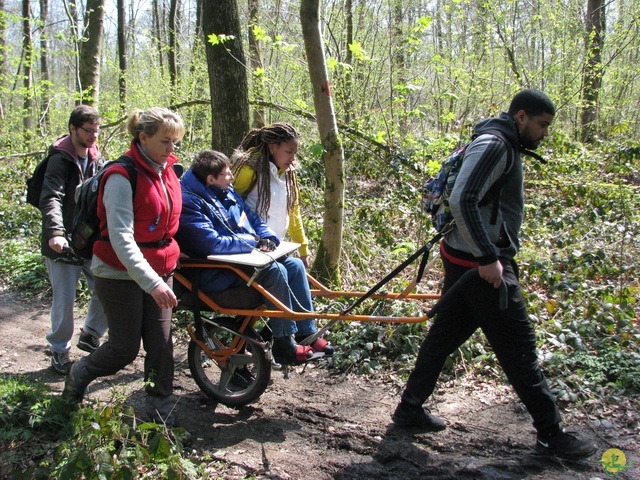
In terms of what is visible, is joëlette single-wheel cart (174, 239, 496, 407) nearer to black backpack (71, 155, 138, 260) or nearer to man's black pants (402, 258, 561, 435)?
man's black pants (402, 258, 561, 435)

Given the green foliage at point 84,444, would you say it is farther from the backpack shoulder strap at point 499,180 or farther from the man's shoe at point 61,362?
the backpack shoulder strap at point 499,180

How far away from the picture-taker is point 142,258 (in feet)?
10.6

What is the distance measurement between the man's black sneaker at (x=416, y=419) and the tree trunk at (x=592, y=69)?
7.30 m

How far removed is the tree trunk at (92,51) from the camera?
1010 cm

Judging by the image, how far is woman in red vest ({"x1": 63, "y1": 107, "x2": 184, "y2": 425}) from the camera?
126 inches

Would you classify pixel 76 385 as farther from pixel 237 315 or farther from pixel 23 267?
pixel 23 267

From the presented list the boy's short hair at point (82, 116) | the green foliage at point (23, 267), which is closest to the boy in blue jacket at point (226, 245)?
the boy's short hair at point (82, 116)

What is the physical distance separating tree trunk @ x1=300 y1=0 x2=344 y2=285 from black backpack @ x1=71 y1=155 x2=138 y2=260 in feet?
8.56

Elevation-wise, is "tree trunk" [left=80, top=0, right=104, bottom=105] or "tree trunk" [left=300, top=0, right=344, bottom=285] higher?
"tree trunk" [left=80, top=0, right=104, bottom=105]

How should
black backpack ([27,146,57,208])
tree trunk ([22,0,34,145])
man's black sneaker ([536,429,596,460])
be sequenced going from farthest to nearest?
tree trunk ([22,0,34,145])
black backpack ([27,146,57,208])
man's black sneaker ([536,429,596,460])

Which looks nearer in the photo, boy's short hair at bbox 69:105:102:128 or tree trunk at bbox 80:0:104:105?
boy's short hair at bbox 69:105:102:128

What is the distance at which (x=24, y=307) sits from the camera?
657 cm

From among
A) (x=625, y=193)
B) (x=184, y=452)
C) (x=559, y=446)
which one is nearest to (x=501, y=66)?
(x=625, y=193)

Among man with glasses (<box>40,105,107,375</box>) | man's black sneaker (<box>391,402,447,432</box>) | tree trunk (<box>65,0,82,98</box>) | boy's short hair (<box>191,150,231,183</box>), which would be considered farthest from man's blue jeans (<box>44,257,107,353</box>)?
tree trunk (<box>65,0,82,98</box>)
